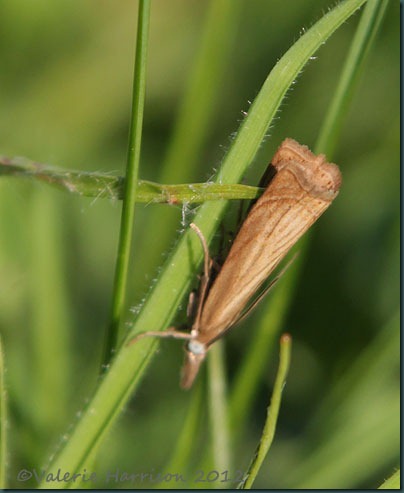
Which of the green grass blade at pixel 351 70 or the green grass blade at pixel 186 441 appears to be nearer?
the green grass blade at pixel 351 70

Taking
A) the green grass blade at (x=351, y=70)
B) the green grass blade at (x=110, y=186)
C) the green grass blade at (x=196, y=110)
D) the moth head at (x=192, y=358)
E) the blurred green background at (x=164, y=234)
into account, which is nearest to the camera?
the green grass blade at (x=110, y=186)

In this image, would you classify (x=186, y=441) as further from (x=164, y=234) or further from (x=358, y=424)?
(x=164, y=234)

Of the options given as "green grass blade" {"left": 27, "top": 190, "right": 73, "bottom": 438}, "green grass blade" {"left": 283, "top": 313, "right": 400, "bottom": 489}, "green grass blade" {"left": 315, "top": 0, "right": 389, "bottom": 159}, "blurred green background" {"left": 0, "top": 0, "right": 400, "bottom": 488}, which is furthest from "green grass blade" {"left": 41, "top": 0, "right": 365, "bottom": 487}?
"green grass blade" {"left": 283, "top": 313, "right": 400, "bottom": 489}

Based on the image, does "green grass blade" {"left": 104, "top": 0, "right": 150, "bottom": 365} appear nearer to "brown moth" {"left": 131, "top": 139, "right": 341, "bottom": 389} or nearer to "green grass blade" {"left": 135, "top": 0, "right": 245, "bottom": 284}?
"brown moth" {"left": 131, "top": 139, "right": 341, "bottom": 389}

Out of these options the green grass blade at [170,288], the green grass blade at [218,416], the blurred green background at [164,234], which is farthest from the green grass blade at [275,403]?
the blurred green background at [164,234]

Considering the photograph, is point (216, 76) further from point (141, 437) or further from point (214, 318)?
point (141, 437)

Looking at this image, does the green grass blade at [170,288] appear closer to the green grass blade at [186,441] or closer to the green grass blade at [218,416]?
the green grass blade at [186,441]

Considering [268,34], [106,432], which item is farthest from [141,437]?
[268,34]
